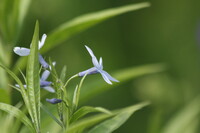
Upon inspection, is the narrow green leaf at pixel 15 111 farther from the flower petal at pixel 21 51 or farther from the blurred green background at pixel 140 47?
the blurred green background at pixel 140 47

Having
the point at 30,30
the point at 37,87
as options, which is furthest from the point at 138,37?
the point at 37,87

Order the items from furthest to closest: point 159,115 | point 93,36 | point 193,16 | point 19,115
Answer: point 193,16 → point 93,36 → point 159,115 → point 19,115

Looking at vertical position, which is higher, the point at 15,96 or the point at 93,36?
the point at 93,36

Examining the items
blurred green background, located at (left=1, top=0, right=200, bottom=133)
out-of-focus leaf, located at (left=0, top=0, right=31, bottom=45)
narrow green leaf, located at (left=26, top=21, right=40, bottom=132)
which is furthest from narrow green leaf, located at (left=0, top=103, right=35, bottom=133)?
blurred green background, located at (left=1, top=0, right=200, bottom=133)

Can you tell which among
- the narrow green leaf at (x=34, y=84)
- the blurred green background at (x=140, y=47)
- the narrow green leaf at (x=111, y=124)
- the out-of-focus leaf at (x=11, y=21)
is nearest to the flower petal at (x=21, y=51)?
the narrow green leaf at (x=34, y=84)

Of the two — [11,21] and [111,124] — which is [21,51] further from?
[11,21]

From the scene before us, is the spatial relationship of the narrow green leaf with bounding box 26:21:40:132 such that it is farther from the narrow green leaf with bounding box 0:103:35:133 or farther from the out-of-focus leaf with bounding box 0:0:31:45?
the out-of-focus leaf with bounding box 0:0:31:45

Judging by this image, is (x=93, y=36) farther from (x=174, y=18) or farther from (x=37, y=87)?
(x=37, y=87)

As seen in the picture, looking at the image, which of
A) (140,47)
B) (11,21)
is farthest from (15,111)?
(140,47)
